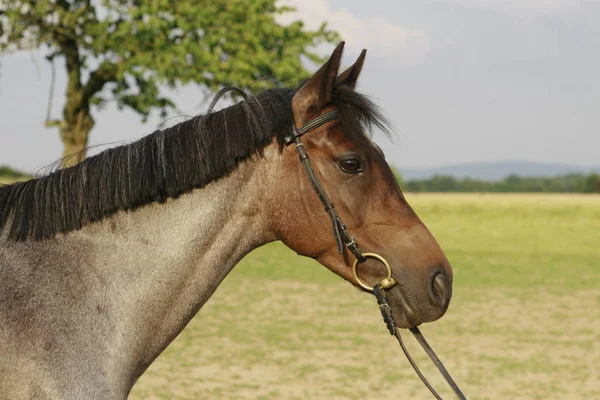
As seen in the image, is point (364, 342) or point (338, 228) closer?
point (338, 228)

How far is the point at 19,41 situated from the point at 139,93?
3955 millimetres

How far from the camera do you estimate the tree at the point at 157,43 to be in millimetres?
19016

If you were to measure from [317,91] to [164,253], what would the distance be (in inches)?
38.2

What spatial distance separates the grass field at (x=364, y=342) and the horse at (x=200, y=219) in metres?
5.12

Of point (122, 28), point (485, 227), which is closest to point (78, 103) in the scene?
point (122, 28)

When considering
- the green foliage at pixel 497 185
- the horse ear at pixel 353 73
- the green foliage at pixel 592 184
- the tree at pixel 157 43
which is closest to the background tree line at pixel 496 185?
the green foliage at pixel 497 185

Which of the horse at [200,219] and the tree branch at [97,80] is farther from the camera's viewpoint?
the tree branch at [97,80]

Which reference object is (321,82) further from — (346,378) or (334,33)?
(334,33)

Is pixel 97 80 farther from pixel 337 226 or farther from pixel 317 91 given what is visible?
pixel 337 226

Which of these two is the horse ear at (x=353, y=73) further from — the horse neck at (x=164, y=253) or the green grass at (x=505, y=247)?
the green grass at (x=505, y=247)

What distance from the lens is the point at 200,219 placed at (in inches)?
110

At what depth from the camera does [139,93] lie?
21594 mm

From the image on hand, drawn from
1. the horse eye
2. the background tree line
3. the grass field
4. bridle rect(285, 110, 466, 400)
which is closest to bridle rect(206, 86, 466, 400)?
bridle rect(285, 110, 466, 400)

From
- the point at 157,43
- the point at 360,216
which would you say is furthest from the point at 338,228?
the point at 157,43
